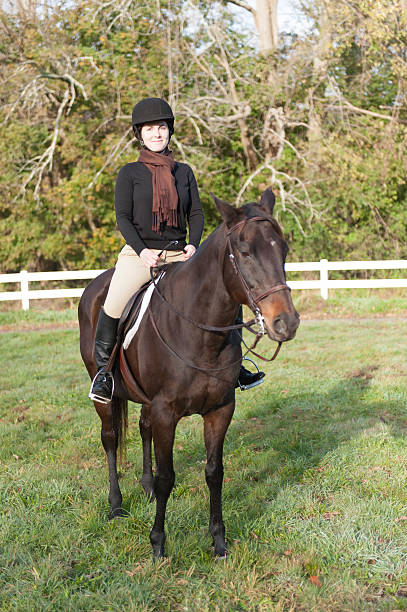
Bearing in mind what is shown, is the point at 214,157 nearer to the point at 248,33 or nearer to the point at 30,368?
the point at 248,33

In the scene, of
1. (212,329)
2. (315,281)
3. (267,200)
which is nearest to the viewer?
(267,200)

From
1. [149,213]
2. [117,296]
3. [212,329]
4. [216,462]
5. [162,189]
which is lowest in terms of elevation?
[216,462]

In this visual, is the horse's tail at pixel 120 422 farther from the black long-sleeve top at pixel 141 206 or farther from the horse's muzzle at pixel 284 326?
the horse's muzzle at pixel 284 326

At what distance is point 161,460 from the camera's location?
3879 millimetres

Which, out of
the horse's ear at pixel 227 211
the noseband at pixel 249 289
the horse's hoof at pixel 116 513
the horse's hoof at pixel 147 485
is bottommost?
the horse's hoof at pixel 147 485

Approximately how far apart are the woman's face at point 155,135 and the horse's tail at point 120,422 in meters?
2.26

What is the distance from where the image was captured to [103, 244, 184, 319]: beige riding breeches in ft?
14.5

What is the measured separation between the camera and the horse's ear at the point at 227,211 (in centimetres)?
327

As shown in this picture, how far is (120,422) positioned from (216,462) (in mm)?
A: 1450

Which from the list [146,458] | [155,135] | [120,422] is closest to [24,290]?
[120,422]

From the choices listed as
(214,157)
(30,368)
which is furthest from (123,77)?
(30,368)

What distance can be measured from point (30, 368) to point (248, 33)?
15217mm

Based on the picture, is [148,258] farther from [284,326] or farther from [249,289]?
[284,326]

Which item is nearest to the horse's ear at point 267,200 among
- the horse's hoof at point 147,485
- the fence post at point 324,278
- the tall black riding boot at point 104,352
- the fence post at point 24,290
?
the tall black riding boot at point 104,352
